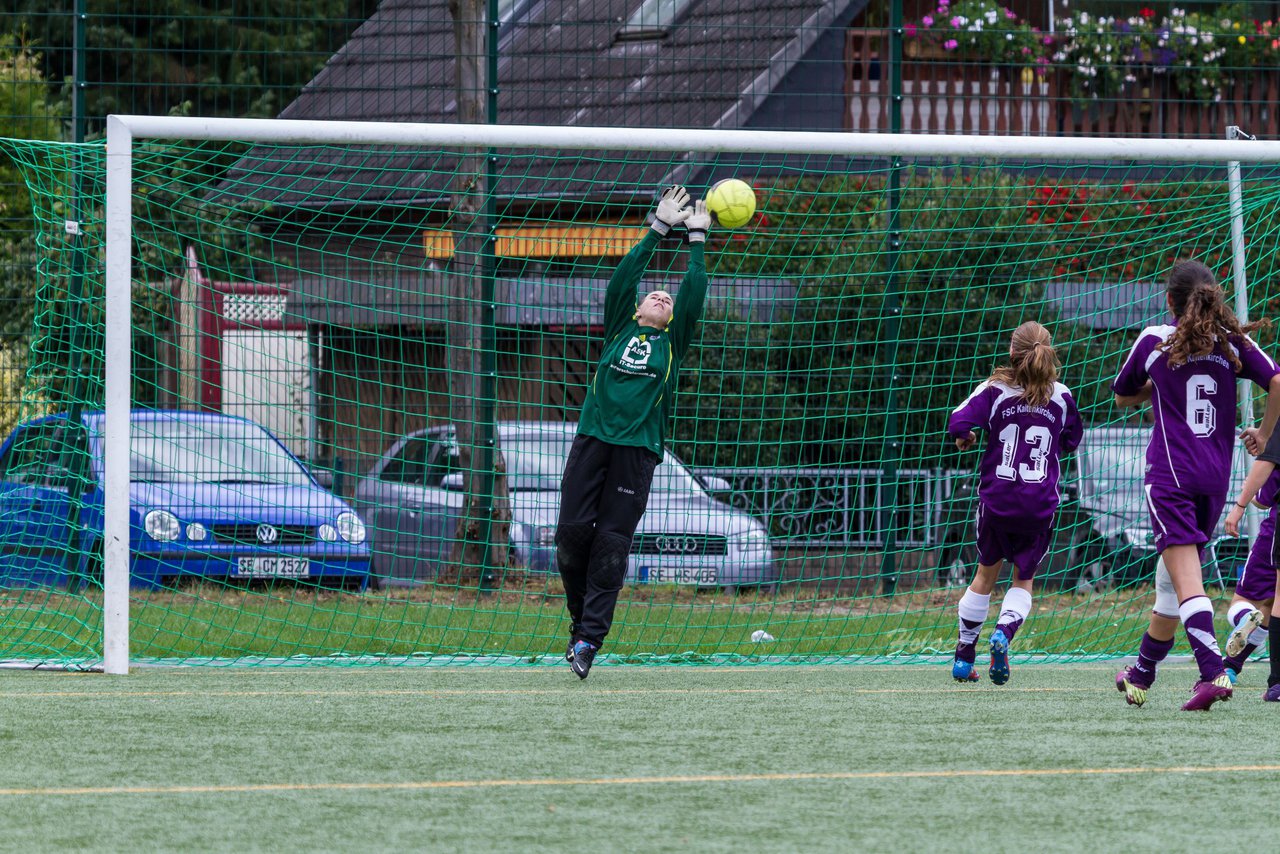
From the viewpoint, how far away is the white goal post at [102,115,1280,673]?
6660 mm

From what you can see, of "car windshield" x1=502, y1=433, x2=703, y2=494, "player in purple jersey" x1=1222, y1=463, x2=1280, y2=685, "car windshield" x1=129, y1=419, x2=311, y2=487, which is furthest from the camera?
"car windshield" x1=502, y1=433, x2=703, y2=494

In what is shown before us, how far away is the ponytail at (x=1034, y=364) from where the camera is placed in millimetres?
6512

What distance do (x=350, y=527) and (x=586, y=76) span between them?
3.21 metres

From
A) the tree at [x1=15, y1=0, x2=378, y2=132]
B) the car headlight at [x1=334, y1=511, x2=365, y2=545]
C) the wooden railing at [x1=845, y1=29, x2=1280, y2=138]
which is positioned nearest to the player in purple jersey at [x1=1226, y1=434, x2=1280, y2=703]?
the wooden railing at [x1=845, y1=29, x2=1280, y2=138]

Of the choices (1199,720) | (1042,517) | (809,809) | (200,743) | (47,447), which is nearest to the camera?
(809,809)

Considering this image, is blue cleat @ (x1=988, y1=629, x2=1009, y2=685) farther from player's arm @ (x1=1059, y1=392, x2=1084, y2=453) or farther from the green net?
the green net

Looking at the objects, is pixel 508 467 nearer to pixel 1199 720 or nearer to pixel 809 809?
pixel 1199 720

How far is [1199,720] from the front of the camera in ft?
17.9

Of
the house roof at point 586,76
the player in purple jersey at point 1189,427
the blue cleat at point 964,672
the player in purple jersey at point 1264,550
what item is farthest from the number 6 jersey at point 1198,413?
the house roof at point 586,76

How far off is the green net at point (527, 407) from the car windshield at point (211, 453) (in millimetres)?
23

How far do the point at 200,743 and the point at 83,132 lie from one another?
5.98 metres

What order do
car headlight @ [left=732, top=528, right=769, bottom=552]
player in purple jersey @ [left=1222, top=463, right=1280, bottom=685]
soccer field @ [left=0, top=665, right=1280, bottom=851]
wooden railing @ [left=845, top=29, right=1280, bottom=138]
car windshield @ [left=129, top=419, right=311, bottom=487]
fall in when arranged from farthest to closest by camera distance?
wooden railing @ [left=845, top=29, right=1280, bottom=138], car headlight @ [left=732, top=528, right=769, bottom=552], car windshield @ [left=129, top=419, right=311, bottom=487], player in purple jersey @ [left=1222, top=463, right=1280, bottom=685], soccer field @ [left=0, top=665, right=1280, bottom=851]

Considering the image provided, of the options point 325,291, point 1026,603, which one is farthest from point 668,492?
point 1026,603

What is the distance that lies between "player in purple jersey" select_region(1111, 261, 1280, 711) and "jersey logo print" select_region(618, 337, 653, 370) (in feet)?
6.29
